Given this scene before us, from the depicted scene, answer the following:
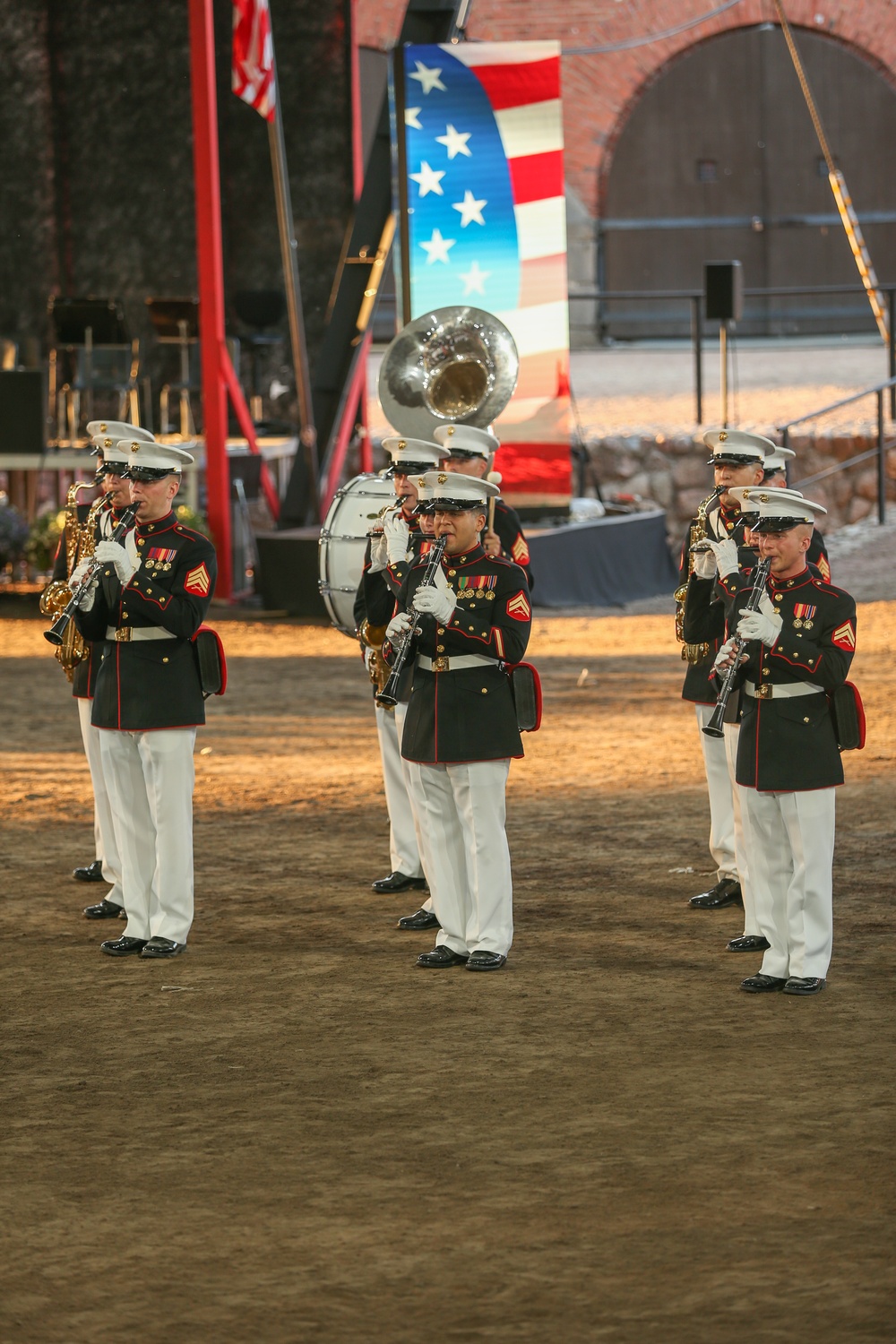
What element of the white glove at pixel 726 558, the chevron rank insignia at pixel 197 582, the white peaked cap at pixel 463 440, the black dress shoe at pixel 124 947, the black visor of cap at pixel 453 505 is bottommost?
the black dress shoe at pixel 124 947

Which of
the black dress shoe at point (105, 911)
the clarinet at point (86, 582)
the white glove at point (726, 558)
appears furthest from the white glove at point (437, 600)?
the black dress shoe at point (105, 911)

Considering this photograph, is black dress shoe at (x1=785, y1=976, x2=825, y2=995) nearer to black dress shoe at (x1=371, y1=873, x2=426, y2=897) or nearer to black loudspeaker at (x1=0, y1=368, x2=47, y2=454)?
black dress shoe at (x1=371, y1=873, x2=426, y2=897)

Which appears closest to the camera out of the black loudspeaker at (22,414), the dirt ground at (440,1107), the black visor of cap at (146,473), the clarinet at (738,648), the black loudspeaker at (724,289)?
the dirt ground at (440,1107)

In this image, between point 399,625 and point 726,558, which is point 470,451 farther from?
point 726,558

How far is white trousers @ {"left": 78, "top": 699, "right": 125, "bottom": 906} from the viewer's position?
789cm

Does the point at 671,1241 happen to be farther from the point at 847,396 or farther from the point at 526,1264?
the point at 847,396

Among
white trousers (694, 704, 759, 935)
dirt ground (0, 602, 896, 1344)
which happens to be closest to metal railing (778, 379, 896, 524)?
dirt ground (0, 602, 896, 1344)

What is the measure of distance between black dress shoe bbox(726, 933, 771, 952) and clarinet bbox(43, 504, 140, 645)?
267 cm

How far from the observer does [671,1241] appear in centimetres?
470

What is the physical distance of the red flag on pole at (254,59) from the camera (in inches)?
638

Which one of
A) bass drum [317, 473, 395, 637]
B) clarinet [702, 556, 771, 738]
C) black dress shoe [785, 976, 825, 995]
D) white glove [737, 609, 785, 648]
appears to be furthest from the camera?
bass drum [317, 473, 395, 637]

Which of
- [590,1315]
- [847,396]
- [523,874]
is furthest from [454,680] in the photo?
[847,396]

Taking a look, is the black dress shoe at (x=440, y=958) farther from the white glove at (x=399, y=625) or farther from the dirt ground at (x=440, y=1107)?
the white glove at (x=399, y=625)

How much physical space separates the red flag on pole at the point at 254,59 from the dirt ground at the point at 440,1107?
8.53 meters
